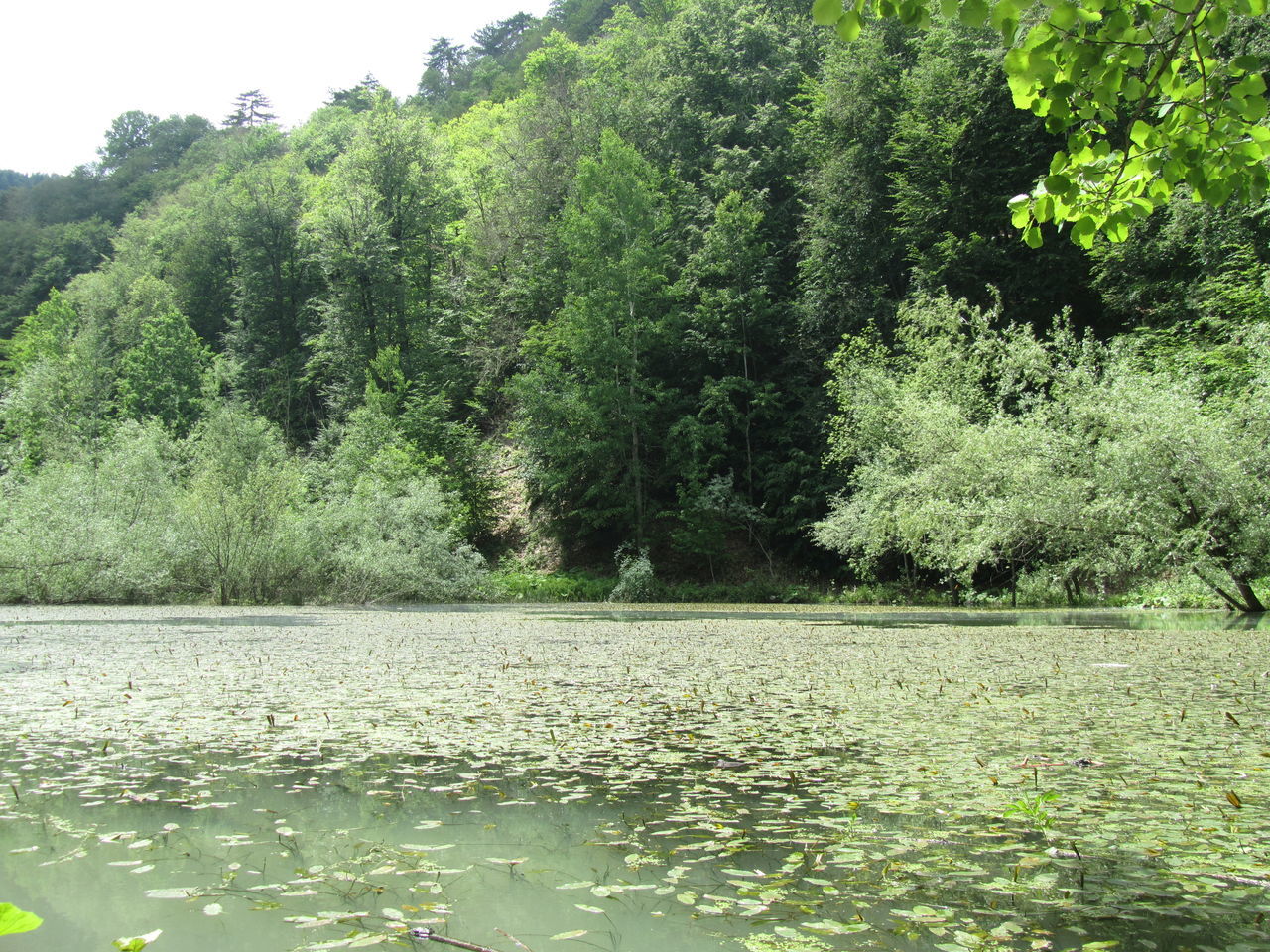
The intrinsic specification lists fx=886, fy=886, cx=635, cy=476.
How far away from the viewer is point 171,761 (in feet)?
15.1

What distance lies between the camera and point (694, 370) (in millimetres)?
32250

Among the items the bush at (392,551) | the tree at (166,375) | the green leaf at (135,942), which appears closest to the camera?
the green leaf at (135,942)

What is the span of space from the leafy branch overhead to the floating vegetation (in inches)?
87.5

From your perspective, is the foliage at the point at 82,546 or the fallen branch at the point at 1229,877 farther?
the foliage at the point at 82,546

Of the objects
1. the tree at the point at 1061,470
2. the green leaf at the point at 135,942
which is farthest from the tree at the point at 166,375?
the green leaf at the point at 135,942

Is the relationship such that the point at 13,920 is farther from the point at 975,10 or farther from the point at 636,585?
the point at 636,585

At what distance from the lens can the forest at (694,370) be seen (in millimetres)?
18578

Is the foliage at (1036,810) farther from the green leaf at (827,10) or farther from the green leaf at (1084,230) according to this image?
the green leaf at (827,10)

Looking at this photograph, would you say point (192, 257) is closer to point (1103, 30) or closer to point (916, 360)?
point (916, 360)

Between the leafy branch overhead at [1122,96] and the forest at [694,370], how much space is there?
1304 cm

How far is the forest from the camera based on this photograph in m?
18.6

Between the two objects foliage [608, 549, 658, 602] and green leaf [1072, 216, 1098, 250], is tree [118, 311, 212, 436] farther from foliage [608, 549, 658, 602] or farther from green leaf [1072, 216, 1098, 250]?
green leaf [1072, 216, 1098, 250]

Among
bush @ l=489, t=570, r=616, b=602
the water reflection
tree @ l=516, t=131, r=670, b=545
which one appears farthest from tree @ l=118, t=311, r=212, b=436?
the water reflection

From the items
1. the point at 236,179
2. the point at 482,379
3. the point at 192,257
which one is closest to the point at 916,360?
the point at 482,379
